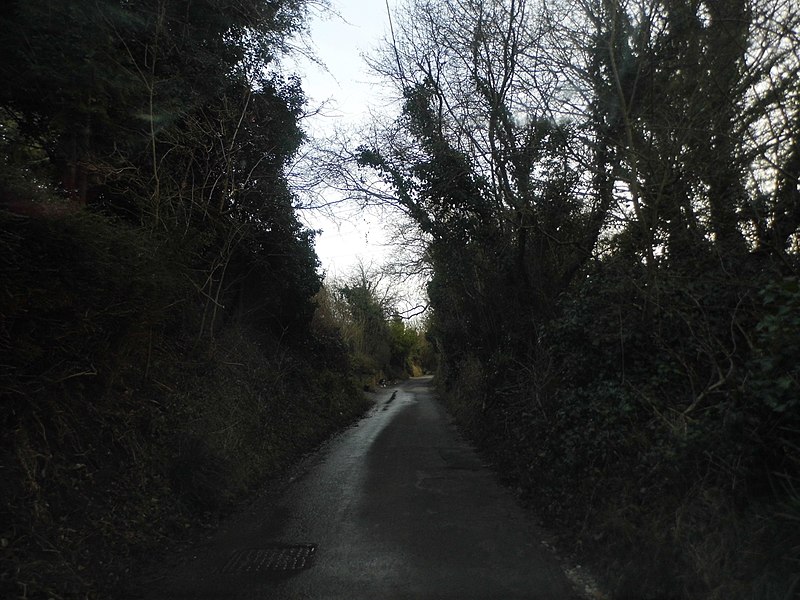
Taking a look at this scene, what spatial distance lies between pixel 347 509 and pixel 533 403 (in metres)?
4.01

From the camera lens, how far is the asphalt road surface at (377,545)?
5.27 metres

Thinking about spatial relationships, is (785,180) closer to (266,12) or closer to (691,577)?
(691,577)

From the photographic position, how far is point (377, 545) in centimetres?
644

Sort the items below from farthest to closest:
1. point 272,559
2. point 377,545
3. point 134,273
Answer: point 134,273 < point 377,545 < point 272,559

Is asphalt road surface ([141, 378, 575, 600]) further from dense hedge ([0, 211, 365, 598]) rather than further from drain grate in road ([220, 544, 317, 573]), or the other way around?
dense hedge ([0, 211, 365, 598])

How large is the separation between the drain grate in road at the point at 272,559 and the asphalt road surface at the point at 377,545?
0.01 m

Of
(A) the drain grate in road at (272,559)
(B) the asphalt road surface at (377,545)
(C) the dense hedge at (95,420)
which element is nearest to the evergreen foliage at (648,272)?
(B) the asphalt road surface at (377,545)

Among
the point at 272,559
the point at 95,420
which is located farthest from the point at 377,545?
the point at 95,420

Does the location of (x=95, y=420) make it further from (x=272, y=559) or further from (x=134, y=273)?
(x=272, y=559)

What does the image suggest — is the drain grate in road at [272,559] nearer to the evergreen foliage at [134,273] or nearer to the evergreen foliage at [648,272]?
the evergreen foliage at [134,273]

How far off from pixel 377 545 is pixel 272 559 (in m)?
1.08

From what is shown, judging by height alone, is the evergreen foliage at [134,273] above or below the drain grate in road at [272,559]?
above

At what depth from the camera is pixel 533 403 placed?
1055cm

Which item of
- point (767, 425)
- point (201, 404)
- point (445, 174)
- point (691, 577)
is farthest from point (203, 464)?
point (445, 174)
